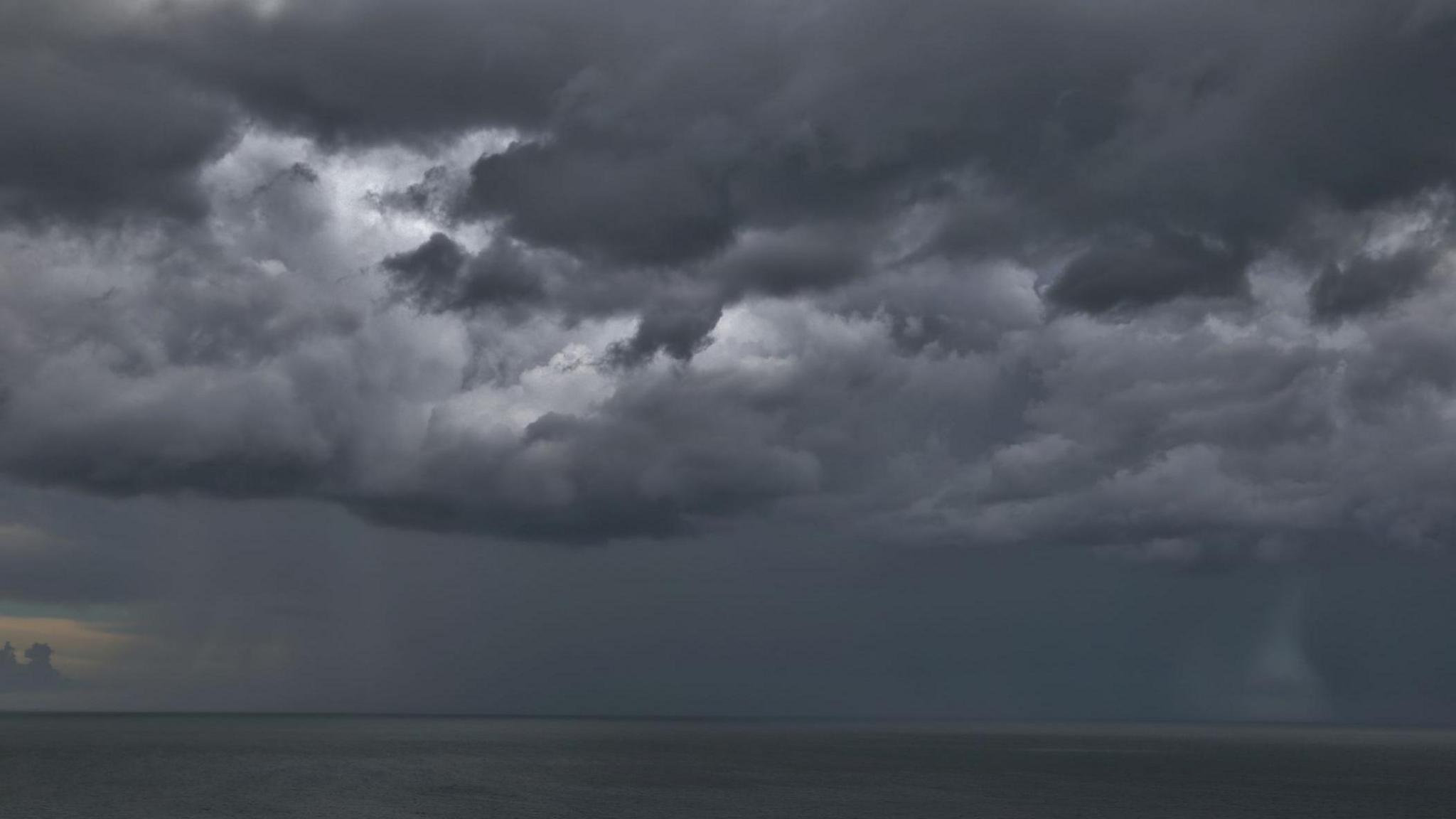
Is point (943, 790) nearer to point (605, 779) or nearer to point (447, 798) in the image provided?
point (605, 779)

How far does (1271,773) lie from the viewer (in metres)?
200

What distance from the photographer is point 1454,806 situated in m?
138

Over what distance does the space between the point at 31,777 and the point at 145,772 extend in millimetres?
15499

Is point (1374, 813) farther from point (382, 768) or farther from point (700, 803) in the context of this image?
point (382, 768)

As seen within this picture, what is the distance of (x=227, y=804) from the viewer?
408 ft

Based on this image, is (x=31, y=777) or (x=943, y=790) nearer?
(x=943, y=790)

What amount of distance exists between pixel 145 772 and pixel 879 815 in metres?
115

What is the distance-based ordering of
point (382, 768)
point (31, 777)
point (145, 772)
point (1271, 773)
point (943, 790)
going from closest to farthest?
point (943, 790) < point (31, 777) < point (145, 772) < point (382, 768) < point (1271, 773)

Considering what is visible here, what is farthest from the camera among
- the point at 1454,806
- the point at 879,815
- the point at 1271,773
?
the point at 1271,773

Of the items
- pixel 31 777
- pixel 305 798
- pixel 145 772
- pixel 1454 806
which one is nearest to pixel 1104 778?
pixel 1454 806

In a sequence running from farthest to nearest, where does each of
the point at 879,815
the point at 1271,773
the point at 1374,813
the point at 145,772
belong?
the point at 1271,773
the point at 145,772
the point at 1374,813
the point at 879,815

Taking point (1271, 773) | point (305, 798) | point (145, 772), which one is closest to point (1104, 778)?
point (1271, 773)

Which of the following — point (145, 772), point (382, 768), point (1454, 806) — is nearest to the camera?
point (1454, 806)

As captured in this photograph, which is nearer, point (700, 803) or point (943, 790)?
point (700, 803)
